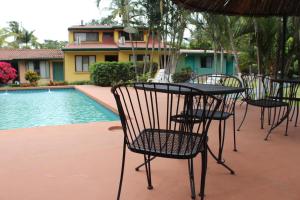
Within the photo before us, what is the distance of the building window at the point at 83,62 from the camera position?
1958cm

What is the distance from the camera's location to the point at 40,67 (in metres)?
20.9

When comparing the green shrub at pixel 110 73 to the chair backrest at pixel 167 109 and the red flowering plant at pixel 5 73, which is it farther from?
the chair backrest at pixel 167 109

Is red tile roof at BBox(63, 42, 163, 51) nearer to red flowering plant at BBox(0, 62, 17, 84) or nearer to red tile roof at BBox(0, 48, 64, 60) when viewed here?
red tile roof at BBox(0, 48, 64, 60)

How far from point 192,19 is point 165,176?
28.4 ft

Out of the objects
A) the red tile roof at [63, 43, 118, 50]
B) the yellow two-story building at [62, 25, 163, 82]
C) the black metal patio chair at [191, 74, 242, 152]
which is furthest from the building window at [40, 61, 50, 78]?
the black metal patio chair at [191, 74, 242, 152]

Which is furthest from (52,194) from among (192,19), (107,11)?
(107,11)

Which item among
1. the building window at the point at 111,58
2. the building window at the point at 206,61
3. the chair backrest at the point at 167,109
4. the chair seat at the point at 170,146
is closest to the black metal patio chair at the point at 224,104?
the chair backrest at the point at 167,109

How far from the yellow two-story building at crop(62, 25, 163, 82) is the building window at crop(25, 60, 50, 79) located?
7.56ft

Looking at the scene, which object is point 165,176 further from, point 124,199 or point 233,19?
point 233,19

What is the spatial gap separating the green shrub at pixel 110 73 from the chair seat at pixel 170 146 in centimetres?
1240

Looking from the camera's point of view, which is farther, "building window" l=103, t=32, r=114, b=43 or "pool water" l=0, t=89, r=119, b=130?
"building window" l=103, t=32, r=114, b=43

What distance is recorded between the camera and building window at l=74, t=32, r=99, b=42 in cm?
2048

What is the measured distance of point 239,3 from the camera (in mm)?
5496

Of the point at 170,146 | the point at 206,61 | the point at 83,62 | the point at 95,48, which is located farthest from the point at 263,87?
the point at 206,61
